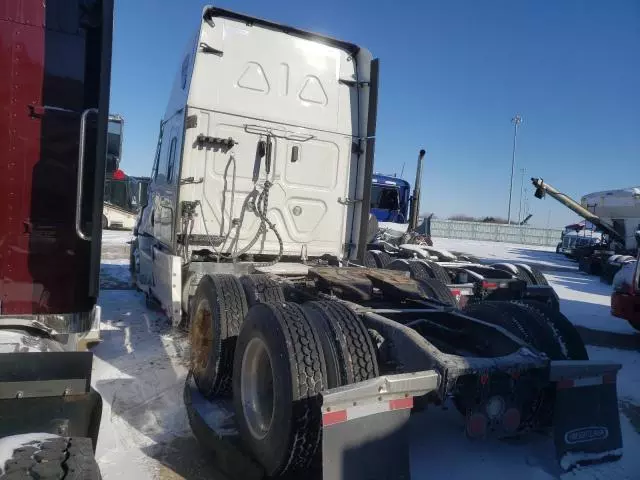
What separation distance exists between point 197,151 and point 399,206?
9888 mm

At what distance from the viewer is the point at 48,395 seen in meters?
2.03

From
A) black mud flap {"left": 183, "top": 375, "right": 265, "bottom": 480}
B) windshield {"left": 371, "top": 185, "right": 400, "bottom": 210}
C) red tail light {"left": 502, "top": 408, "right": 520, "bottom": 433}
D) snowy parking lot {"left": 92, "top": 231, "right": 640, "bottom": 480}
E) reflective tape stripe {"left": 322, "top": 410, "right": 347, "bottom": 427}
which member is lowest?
snowy parking lot {"left": 92, "top": 231, "right": 640, "bottom": 480}

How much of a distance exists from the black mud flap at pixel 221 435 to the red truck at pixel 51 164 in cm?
114

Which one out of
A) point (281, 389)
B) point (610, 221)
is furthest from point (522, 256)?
point (281, 389)

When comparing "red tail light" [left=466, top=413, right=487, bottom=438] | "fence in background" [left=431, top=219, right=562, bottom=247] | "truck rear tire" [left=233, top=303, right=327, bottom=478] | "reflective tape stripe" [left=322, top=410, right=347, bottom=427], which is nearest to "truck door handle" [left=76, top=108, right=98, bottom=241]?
"truck rear tire" [left=233, top=303, right=327, bottom=478]

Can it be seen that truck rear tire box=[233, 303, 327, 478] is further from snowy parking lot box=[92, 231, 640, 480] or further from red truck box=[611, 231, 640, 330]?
red truck box=[611, 231, 640, 330]

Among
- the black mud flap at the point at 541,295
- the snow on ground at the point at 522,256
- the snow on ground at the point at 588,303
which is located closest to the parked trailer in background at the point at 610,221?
the snow on ground at the point at 522,256

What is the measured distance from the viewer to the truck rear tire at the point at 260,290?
4363 millimetres

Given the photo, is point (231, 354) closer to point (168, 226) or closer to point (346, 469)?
point (346, 469)

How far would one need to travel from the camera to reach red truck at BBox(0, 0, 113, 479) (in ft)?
8.41

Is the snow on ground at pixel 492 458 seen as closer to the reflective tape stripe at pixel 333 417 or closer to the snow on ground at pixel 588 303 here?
the reflective tape stripe at pixel 333 417

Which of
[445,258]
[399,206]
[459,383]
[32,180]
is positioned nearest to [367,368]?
[459,383]

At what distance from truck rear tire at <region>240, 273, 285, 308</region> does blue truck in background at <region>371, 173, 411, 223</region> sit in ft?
33.1

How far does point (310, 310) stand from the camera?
10.6ft
